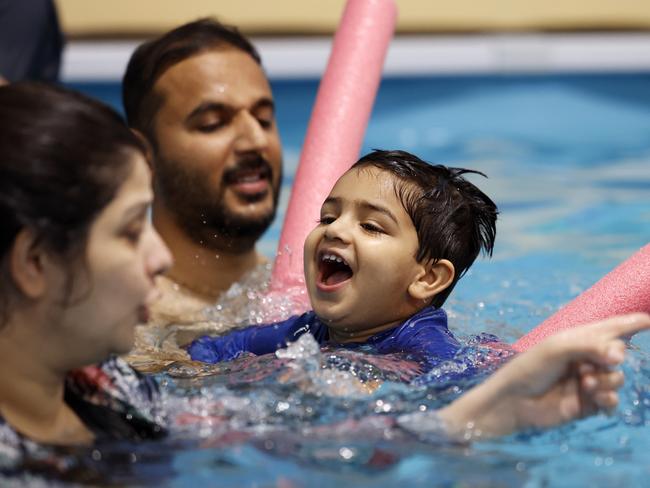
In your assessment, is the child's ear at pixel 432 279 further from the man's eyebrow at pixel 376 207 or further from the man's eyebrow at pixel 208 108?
the man's eyebrow at pixel 208 108

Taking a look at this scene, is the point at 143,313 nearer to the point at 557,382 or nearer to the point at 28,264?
the point at 28,264

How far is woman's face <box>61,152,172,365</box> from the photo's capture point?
6.38 ft

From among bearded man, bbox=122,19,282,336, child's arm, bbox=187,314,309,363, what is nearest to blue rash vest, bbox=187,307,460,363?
child's arm, bbox=187,314,309,363

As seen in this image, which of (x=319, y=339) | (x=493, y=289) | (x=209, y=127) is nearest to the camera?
(x=319, y=339)

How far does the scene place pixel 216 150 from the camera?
12.4 feet

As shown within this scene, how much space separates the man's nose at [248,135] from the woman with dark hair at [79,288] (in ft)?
5.66

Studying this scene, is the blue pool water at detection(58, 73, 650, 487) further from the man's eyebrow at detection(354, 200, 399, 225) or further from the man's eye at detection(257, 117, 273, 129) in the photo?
the man's eye at detection(257, 117, 273, 129)

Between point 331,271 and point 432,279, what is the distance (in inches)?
10.3

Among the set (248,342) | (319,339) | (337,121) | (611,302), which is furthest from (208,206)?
(611,302)

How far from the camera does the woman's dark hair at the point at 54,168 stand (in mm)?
1868

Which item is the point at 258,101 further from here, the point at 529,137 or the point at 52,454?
the point at 529,137

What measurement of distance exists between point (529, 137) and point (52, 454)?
558cm

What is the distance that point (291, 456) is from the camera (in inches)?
86.4

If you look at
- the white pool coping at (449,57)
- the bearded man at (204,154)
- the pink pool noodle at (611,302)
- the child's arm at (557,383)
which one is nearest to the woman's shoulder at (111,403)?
the child's arm at (557,383)
